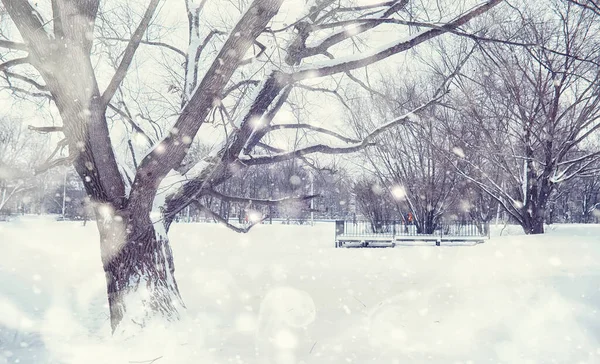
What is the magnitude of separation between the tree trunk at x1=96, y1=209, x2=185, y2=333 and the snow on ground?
0.82ft

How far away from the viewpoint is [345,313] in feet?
20.5

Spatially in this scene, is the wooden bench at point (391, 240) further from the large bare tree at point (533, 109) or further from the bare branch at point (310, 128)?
the bare branch at point (310, 128)

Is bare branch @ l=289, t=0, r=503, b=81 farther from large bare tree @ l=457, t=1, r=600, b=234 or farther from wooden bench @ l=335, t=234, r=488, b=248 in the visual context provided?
wooden bench @ l=335, t=234, r=488, b=248

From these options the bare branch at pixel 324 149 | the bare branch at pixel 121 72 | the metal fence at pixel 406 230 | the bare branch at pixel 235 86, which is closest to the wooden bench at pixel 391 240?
the metal fence at pixel 406 230

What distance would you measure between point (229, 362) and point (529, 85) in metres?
14.0

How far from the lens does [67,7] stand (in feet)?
14.6

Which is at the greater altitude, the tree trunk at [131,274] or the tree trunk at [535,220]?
the tree trunk at [535,220]

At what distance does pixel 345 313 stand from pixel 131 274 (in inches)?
121

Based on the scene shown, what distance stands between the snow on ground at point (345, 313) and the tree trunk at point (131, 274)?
25 cm

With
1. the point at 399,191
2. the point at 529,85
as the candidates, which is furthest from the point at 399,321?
the point at 399,191

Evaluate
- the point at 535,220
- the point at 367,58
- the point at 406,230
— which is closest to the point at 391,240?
the point at 406,230

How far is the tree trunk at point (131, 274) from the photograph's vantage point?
4.97 meters

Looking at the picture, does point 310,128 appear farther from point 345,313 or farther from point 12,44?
point 12,44

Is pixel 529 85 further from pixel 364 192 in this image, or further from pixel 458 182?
pixel 364 192
